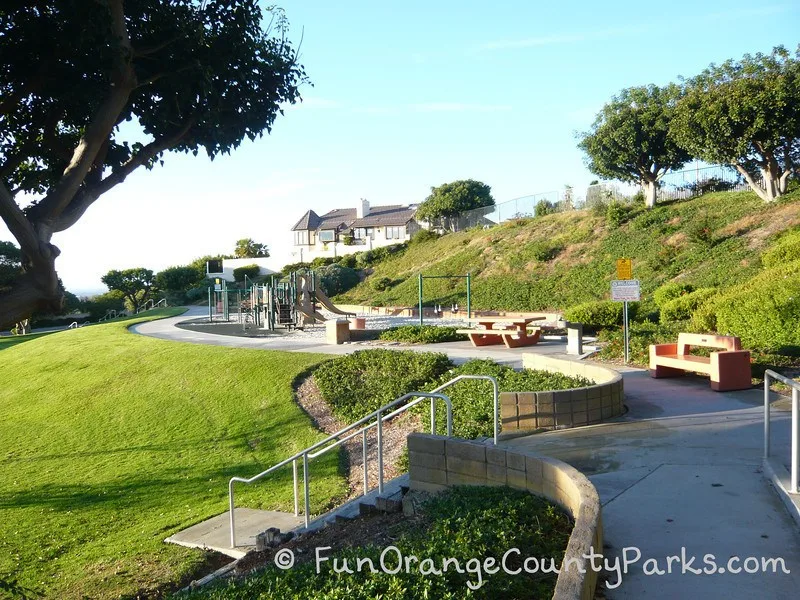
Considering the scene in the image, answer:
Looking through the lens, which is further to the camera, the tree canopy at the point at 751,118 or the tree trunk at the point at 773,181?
the tree trunk at the point at 773,181

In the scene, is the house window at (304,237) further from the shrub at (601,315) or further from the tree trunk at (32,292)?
the tree trunk at (32,292)

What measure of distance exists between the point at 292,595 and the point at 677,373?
10025 millimetres

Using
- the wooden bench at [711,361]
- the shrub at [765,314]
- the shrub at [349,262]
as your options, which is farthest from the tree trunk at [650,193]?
the wooden bench at [711,361]

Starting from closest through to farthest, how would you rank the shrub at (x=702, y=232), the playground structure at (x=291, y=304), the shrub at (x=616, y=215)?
the playground structure at (x=291, y=304) < the shrub at (x=702, y=232) < the shrub at (x=616, y=215)

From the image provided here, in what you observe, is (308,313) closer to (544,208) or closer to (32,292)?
(544,208)

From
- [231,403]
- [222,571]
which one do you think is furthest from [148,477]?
[222,571]

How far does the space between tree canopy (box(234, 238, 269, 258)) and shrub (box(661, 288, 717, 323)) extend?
190ft

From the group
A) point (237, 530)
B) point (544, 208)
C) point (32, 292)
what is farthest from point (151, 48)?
point (544, 208)

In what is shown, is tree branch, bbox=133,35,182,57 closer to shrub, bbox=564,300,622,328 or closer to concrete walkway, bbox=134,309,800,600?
concrete walkway, bbox=134,309,800,600

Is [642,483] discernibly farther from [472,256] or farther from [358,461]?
[472,256]

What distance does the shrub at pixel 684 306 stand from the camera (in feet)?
62.4

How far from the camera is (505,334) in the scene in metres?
20.0

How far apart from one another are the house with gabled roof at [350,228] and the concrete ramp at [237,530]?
52877 millimetres

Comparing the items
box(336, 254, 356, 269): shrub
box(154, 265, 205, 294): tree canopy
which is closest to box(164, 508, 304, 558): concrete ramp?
box(336, 254, 356, 269): shrub
